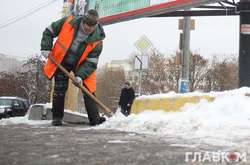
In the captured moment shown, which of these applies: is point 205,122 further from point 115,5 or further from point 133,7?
point 115,5

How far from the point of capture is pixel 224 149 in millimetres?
4695

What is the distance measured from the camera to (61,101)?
364 inches

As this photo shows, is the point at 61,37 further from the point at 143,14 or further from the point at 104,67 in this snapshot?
the point at 104,67

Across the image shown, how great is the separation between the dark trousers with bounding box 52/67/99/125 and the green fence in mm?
6125

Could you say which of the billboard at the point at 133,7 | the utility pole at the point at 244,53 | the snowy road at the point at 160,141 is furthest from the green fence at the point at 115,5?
the snowy road at the point at 160,141

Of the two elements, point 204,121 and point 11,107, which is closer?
point 204,121

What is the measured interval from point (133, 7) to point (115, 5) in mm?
1266

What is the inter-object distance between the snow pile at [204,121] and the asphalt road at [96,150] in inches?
18.6

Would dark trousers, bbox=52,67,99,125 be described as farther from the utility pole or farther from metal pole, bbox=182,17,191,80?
metal pole, bbox=182,17,191,80

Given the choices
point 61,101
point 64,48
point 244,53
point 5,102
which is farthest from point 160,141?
point 5,102

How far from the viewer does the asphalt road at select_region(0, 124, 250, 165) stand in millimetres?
4258

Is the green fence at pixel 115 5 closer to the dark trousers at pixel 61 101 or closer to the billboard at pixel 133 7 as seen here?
the billboard at pixel 133 7

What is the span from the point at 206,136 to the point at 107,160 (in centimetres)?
176

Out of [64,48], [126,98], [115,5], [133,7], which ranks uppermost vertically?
[115,5]
